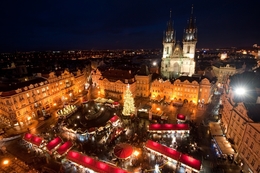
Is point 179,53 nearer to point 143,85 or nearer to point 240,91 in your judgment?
point 143,85

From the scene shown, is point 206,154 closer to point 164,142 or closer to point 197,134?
point 197,134

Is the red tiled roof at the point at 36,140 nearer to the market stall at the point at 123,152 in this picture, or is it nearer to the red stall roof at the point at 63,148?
the red stall roof at the point at 63,148

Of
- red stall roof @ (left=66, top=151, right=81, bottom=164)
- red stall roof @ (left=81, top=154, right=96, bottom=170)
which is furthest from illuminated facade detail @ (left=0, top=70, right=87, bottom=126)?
red stall roof @ (left=81, top=154, right=96, bottom=170)

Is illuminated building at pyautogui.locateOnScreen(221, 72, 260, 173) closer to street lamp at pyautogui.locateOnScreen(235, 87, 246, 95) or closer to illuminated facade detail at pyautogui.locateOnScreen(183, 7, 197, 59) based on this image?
street lamp at pyautogui.locateOnScreen(235, 87, 246, 95)

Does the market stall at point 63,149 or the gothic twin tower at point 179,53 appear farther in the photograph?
the gothic twin tower at point 179,53

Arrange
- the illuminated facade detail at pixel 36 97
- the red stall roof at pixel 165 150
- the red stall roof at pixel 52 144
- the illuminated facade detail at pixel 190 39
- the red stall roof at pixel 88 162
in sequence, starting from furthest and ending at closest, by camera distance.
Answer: the illuminated facade detail at pixel 190 39, the illuminated facade detail at pixel 36 97, the red stall roof at pixel 52 144, the red stall roof at pixel 165 150, the red stall roof at pixel 88 162

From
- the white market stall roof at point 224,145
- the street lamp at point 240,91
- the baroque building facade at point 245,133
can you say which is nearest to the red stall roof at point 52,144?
the white market stall roof at point 224,145

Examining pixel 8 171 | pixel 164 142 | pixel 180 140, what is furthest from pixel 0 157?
pixel 180 140
